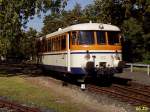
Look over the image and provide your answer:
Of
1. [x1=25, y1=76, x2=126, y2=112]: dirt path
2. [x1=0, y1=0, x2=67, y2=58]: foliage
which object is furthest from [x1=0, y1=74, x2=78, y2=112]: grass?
[x1=0, y1=0, x2=67, y2=58]: foliage

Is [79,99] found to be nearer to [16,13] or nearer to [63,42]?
[63,42]

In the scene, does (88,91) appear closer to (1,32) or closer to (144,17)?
(1,32)

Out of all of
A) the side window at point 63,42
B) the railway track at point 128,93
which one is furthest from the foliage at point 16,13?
the railway track at point 128,93

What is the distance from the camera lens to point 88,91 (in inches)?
896

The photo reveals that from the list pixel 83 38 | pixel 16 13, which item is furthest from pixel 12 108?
pixel 16 13

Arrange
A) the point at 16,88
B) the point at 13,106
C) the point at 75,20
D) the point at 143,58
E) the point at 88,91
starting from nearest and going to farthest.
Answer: the point at 13,106, the point at 88,91, the point at 16,88, the point at 143,58, the point at 75,20

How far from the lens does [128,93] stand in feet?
71.6

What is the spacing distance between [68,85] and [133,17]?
26.6m

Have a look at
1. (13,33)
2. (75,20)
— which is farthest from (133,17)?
(75,20)

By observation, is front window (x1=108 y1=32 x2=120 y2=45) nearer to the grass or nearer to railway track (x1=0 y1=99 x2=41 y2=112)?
the grass

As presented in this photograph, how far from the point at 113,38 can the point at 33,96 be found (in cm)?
648

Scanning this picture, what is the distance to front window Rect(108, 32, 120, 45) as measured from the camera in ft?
82.8

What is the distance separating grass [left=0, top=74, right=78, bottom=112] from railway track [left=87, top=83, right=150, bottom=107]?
2.37 meters

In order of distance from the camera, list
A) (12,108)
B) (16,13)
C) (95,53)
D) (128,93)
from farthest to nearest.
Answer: (16,13), (95,53), (128,93), (12,108)
